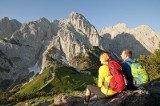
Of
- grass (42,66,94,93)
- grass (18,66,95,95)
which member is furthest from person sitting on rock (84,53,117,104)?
grass (42,66,94,93)

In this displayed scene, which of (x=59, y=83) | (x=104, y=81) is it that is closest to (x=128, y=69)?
(x=104, y=81)

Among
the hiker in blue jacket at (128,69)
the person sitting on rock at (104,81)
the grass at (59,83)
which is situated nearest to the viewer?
the person sitting on rock at (104,81)

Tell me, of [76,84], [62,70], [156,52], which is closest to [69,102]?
[156,52]

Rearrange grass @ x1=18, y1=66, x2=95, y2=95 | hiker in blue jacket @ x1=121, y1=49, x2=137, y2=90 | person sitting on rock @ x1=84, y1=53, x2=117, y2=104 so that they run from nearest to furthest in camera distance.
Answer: person sitting on rock @ x1=84, y1=53, x2=117, y2=104 < hiker in blue jacket @ x1=121, y1=49, x2=137, y2=90 < grass @ x1=18, y1=66, x2=95, y2=95

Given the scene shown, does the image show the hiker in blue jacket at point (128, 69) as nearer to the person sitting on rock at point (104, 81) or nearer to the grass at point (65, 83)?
the person sitting on rock at point (104, 81)

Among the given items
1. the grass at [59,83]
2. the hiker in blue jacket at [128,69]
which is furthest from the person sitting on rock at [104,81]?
the grass at [59,83]

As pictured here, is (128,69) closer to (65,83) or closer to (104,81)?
(104,81)

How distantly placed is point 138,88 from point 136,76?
580 mm

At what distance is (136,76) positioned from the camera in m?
12.9

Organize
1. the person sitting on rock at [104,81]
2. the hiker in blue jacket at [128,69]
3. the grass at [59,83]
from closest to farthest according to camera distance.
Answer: the person sitting on rock at [104,81]
the hiker in blue jacket at [128,69]
the grass at [59,83]

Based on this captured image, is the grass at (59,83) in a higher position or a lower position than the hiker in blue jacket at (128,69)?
higher

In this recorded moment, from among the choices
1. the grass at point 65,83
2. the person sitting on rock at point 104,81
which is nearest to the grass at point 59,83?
the grass at point 65,83

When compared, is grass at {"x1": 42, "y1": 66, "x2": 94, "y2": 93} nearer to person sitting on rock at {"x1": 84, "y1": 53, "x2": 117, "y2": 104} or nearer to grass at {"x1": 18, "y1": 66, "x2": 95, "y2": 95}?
grass at {"x1": 18, "y1": 66, "x2": 95, "y2": 95}

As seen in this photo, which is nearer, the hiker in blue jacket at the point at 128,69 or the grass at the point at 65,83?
the hiker in blue jacket at the point at 128,69
